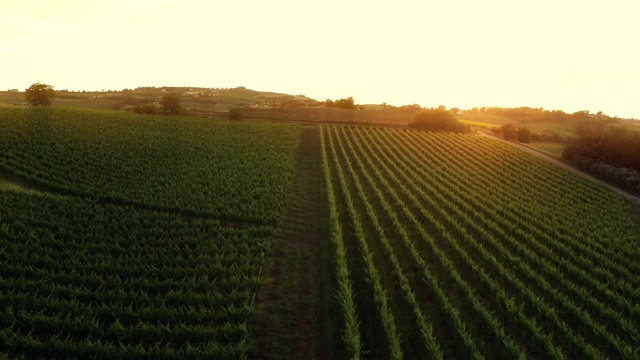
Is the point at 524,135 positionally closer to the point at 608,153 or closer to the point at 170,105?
the point at 608,153

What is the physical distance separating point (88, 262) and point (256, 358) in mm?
8918

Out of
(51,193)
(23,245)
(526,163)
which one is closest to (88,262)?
(23,245)

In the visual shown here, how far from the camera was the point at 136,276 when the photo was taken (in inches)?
667

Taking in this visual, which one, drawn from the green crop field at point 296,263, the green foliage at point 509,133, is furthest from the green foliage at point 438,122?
the green crop field at point 296,263

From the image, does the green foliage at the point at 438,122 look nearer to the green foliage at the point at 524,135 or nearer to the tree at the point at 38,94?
the green foliage at the point at 524,135

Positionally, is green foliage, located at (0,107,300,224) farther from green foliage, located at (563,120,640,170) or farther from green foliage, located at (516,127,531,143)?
green foliage, located at (516,127,531,143)

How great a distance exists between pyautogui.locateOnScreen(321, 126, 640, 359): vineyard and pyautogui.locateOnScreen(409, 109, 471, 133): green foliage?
1805 inches

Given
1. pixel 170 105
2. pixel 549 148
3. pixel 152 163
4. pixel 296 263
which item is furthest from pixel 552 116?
pixel 296 263

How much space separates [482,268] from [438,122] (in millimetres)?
70596

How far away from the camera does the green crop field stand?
13688 millimetres

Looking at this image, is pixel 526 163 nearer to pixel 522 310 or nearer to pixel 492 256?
pixel 492 256

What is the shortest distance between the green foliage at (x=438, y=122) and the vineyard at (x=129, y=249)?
177ft

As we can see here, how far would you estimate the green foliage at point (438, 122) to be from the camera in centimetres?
8481

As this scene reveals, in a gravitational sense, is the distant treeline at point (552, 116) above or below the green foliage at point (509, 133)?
above
